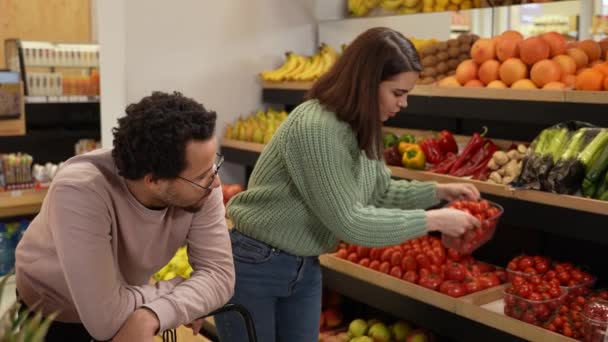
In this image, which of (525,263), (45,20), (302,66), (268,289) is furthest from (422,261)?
(45,20)

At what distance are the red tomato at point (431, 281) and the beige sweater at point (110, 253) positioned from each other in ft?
4.70

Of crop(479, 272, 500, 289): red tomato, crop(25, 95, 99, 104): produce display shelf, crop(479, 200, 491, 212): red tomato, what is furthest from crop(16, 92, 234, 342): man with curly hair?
crop(25, 95, 99, 104): produce display shelf

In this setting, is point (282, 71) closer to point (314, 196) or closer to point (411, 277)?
point (411, 277)

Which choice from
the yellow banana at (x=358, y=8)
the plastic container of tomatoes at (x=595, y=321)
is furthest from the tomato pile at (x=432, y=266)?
the yellow banana at (x=358, y=8)

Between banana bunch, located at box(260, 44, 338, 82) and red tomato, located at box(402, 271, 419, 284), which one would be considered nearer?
red tomato, located at box(402, 271, 419, 284)

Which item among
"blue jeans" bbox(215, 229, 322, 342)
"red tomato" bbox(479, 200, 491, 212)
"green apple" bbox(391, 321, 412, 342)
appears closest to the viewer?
"blue jeans" bbox(215, 229, 322, 342)

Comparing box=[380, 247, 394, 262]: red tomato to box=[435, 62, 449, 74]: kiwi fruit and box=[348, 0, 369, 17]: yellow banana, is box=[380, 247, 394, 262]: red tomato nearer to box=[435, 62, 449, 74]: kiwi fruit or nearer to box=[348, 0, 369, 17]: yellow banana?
box=[435, 62, 449, 74]: kiwi fruit

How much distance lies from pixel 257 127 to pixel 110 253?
310 cm

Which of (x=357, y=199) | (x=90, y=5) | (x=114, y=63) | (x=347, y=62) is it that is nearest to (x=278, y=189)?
(x=357, y=199)

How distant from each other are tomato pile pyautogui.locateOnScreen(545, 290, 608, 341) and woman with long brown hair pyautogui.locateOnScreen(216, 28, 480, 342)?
528mm

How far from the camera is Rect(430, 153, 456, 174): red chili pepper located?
11.9 feet

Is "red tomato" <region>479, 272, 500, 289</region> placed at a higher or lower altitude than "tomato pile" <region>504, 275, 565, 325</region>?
lower

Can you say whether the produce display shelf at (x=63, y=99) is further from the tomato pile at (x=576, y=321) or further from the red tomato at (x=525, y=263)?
the tomato pile at (x=576, y=321)

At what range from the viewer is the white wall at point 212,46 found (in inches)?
184
